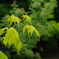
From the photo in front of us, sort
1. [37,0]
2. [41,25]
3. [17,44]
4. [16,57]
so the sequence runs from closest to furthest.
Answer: [17,44] < [16,57] < [41,25] < [37,0]

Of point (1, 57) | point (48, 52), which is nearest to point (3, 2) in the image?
point (48, 52)

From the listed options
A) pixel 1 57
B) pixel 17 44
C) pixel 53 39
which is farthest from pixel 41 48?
pixel 1 57

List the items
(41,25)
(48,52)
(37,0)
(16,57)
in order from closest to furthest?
(16,57)
(41,25)
(37,0)
(48,52)

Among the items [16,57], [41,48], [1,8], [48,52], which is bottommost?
[48,52]

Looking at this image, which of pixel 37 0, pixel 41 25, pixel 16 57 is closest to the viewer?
pixel 16 57

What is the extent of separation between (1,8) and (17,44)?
2.91 metres

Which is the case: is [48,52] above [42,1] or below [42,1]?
below

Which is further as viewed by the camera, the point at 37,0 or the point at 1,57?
the point at 37,0

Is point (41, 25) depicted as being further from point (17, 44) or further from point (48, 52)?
point (17, 44)

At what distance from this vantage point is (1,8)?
3797 mm

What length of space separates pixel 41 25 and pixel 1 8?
1279 millimetres

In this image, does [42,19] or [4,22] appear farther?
[42,19]

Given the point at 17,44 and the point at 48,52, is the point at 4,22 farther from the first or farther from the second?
the point at 48,52

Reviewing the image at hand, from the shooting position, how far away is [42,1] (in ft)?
13.3
